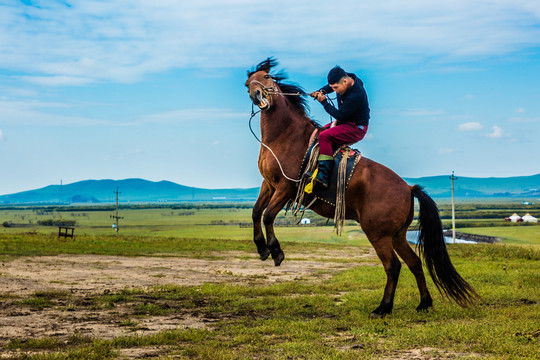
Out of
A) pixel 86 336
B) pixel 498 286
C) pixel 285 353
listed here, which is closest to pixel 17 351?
pixel 86 336

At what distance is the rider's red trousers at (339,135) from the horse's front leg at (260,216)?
41.3 inches

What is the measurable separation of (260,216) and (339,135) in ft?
5.99

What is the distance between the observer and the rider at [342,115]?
8.30 metres

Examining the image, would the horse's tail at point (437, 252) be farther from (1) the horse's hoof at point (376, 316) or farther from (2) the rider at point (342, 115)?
(2) the rider at point (342, 115)

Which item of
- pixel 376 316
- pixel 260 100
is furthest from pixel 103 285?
pixel 376 316

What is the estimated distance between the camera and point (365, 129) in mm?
8641

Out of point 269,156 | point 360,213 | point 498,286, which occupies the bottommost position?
point 498,286

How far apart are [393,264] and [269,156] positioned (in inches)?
104

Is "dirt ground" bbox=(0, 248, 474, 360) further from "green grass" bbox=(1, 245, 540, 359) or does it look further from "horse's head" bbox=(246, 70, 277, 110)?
"horse's head" bbox=(246, 70, 277, 110)

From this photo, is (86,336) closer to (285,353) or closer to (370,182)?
(285,353)

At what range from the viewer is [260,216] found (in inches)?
325

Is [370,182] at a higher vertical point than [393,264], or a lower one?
higher

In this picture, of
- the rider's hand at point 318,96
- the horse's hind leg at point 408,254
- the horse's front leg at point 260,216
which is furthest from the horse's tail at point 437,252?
the horse's front leg at point 260,216

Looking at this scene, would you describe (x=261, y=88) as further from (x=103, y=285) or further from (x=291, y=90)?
(x=103, y=285)
